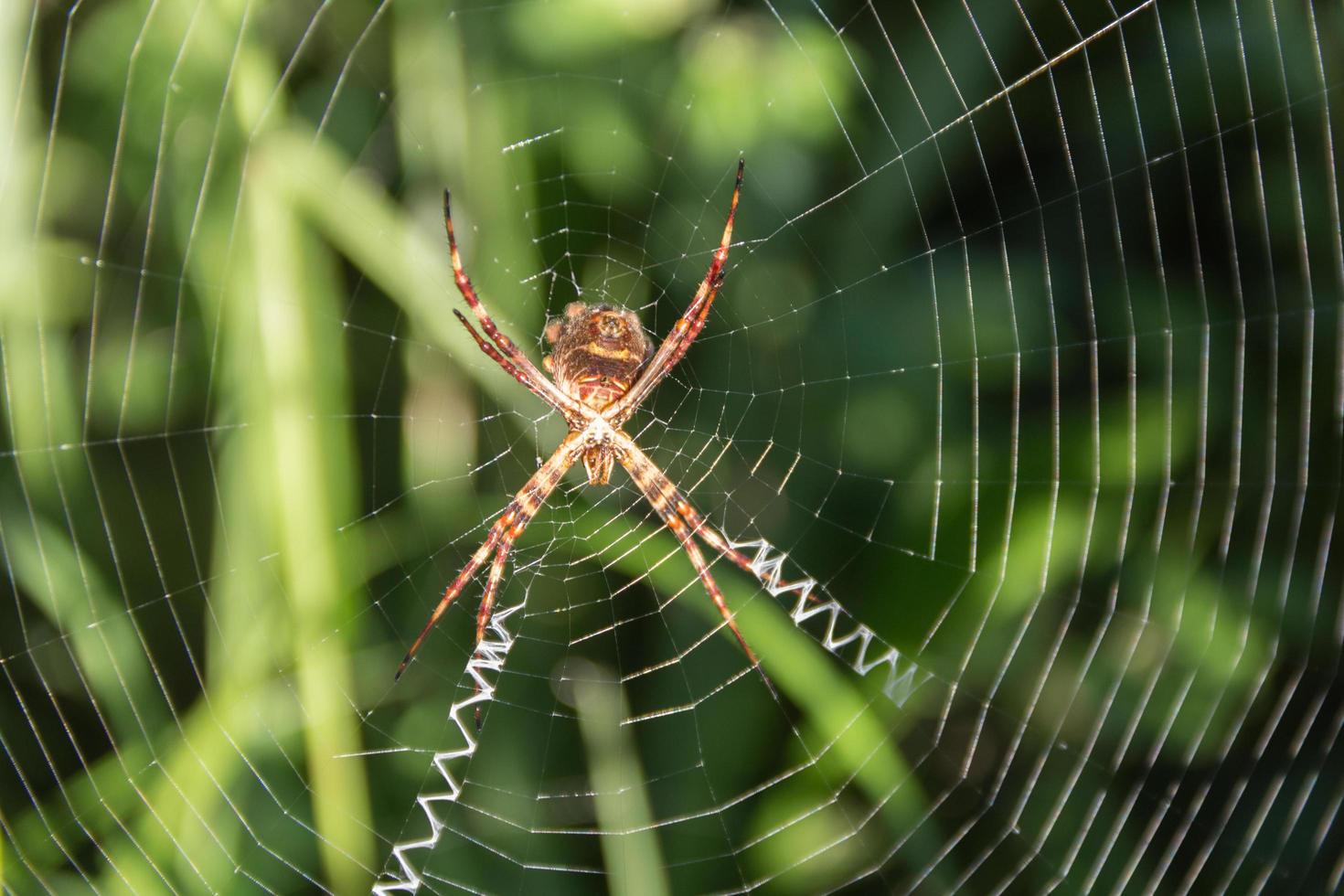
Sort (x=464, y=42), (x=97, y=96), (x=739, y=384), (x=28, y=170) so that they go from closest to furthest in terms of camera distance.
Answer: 1. (x=28, y=170)
2. (x=97, y=96)
3. (x=464, y=42)
4. (x=739, y=384)

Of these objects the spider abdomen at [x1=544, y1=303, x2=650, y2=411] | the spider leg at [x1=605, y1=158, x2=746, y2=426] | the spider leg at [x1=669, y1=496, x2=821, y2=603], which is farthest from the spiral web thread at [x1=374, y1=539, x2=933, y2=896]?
the spider abdomen at [x1=544, y1=303, x2=650, y2=411]

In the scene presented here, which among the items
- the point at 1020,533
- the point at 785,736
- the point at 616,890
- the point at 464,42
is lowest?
the point at 616,890

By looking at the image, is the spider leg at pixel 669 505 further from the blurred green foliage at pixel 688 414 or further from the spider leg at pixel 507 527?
the spider leg at pixel 507 527

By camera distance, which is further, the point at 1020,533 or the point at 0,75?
the point at 1020,533

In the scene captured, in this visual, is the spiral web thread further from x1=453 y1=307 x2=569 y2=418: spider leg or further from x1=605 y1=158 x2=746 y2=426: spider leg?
x1=453 y1=307 x2=569 y2=418: spider leg

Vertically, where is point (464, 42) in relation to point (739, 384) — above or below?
above

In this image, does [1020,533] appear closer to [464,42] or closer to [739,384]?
[739,384]

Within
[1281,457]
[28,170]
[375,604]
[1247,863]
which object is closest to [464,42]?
[28,170]

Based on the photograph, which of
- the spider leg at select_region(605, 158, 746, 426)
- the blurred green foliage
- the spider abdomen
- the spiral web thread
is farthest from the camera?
the spider abdomen
